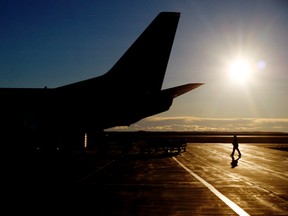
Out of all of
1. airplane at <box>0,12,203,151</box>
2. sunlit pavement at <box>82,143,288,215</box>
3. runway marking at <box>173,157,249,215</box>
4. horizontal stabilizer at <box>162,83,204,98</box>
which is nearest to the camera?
runway marking at <box>173,157,249,215</box>

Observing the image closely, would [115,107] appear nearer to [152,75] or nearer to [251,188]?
[152,75]

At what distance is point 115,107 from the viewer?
18.6m

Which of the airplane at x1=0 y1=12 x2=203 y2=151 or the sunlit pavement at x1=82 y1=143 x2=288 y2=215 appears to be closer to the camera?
the sunlit pavement at x1=82 y1=143 x2=288 y2=215

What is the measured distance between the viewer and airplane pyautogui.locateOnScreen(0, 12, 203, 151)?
17.7 m

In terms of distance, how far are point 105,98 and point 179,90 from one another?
4510mm

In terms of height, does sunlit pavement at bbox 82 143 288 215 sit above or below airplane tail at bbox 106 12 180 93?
below

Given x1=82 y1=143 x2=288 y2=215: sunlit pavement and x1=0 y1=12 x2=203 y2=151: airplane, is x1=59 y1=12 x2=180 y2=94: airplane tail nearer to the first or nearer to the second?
x1=0 y1=12 x2=203 y2=151: airplane

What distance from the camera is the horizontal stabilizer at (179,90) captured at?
15453 mm

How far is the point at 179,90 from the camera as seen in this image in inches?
615

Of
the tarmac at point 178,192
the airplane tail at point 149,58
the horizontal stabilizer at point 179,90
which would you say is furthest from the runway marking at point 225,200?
the airplane tail at point 149,58

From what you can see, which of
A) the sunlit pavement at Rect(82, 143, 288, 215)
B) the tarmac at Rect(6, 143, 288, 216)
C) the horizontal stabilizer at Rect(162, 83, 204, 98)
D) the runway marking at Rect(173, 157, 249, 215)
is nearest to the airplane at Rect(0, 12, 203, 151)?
the horizontal stabilizer at Rect(162, 83, 204, 98)

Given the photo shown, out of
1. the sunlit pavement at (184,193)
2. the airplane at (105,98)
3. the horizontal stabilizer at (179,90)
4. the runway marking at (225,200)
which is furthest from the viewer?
the airplane at (105,98)

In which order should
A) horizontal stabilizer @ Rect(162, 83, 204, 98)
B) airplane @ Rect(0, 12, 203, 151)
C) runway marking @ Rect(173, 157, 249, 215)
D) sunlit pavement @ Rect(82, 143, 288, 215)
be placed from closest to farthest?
runway marking @ Rect(173, 157, 249, 215)
sunlit pavement @ Rect(82, 143, 288, 215)
horizontal stabilizer @ Rect(162, 83, 204, 98)
airplane @ Rect(0, 12, 203, 151)

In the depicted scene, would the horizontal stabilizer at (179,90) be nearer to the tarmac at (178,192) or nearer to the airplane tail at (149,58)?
the airplane tail at (149,58)
